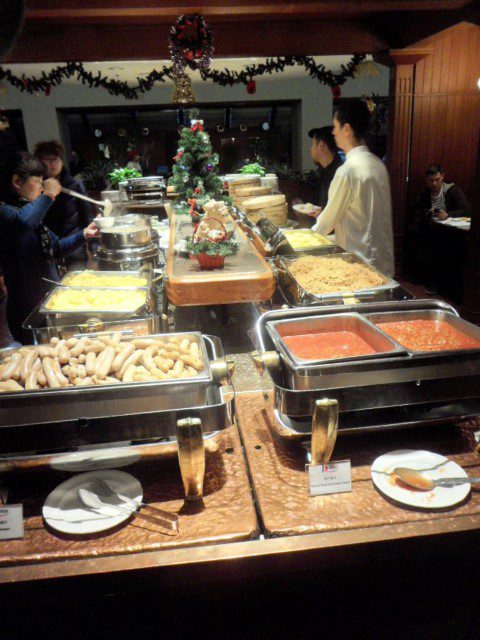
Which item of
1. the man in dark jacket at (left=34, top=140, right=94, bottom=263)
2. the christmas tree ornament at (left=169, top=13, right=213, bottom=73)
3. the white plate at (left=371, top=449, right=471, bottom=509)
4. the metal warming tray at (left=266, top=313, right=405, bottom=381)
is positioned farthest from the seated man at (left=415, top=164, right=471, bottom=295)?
the white plate at (left=371, top=449, right=471, bottom=509)

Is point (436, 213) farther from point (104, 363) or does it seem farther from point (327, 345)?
point (104, 363)

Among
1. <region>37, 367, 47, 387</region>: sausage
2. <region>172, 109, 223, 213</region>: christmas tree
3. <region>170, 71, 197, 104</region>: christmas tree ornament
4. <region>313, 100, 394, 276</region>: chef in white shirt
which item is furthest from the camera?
<region>170, 71, 197, 104</region>: christmas tree ornament

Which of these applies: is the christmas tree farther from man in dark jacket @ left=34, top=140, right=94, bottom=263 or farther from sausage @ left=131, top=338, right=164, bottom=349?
sausage @ left=131, top=338, right=164, bottom=349

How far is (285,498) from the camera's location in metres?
1.39

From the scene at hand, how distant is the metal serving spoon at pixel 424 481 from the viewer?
1.36 meters

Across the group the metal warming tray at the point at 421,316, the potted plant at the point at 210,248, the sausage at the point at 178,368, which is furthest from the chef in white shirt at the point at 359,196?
the sausage at the point at 178,368

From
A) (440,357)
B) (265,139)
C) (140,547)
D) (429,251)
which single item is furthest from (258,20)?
(265,139)

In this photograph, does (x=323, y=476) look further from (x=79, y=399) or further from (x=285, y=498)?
(x=79, y=399)

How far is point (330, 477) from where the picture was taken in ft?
4.55

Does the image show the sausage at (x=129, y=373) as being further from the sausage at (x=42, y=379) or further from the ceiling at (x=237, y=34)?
the ceiling at (x=237, y=34)

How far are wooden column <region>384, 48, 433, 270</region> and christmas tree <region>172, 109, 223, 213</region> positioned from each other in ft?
13.1

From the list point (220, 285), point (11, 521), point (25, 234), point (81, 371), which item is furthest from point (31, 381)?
point (25, 234)

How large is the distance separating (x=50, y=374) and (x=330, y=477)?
0.85 m

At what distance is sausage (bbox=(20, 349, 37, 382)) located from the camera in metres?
1.47
